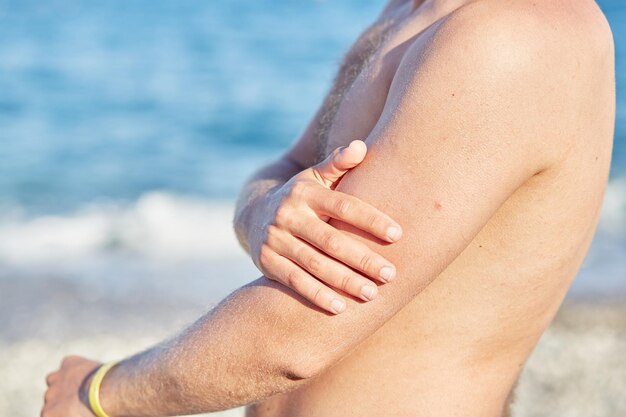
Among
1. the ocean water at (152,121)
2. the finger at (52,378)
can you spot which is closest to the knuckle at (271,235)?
the finger at (52,378)

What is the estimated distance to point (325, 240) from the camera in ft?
5.02

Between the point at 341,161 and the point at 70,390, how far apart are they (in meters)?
0.90

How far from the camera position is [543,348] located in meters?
4.89

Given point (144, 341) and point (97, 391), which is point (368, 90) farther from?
point (144, 341)

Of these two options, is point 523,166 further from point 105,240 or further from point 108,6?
point 108,6

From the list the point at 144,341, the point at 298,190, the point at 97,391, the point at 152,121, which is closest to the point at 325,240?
the point at 298,190

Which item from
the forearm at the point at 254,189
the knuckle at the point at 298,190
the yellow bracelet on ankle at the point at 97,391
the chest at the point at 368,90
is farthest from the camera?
the forearm at the point at 254,189

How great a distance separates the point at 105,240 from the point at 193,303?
6.76 feet

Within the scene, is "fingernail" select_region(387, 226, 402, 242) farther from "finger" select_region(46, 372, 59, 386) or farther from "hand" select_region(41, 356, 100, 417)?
"finger" select_region(46, 372, 59, 386)

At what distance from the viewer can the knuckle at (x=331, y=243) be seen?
1517 millimetres

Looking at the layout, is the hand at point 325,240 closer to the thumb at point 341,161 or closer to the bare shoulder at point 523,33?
the thumb at point 341,161

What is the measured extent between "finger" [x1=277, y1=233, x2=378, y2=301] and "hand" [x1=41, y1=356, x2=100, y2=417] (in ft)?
2.24

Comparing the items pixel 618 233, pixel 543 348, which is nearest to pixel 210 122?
pixel 618 233

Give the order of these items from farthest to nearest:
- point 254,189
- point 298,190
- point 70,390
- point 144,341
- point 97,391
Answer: point 144,341, point 254,189, point 70,390, point 97,391, point 298,190
